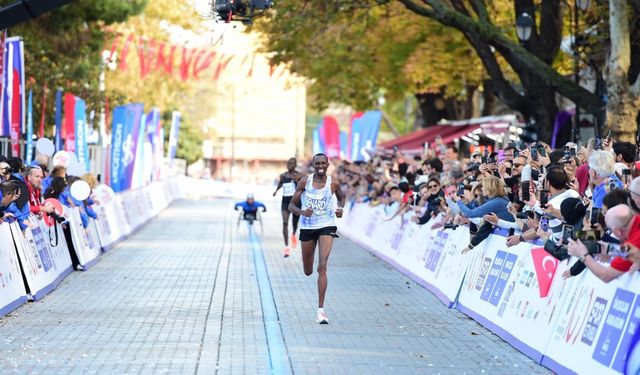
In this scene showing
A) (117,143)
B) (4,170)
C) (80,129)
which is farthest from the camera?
(117,143)

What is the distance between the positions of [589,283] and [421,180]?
12020 millimetres

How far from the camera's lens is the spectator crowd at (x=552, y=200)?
9836 millimetres

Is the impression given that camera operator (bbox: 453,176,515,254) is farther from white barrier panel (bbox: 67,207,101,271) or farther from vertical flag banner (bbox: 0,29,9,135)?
vertical flag banner (bbox: 0,29,9,135)

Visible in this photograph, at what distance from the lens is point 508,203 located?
1509 centimetres

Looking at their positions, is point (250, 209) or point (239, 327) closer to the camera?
point (239, 327)

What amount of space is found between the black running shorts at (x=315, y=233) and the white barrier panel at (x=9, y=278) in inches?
131

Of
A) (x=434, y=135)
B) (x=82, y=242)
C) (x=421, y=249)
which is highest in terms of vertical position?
(x=421, y=249)

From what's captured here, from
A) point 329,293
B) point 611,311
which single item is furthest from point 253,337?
point 329,293

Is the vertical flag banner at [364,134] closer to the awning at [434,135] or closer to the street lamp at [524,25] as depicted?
the awning at [434,135]

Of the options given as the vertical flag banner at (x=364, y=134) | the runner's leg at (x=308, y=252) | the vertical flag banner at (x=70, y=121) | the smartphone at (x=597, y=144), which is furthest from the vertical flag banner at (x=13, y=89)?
the vertical flag banner at (x=364, y=134)

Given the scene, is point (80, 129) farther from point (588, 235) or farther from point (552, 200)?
point (588, 235)

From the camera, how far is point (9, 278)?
15.1 m

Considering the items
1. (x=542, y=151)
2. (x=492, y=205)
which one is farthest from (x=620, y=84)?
(x=492, y=205)

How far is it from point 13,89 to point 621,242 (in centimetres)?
1689
